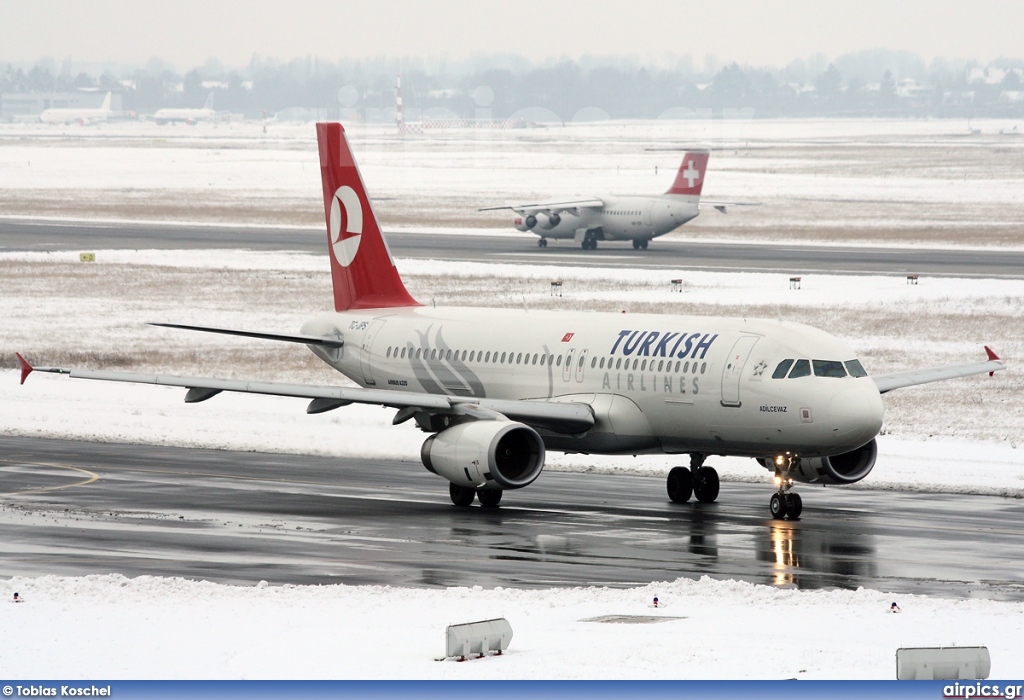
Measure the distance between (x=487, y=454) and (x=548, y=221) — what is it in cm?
7467

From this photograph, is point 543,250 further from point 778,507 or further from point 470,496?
point 778,507

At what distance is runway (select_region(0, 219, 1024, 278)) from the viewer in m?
87.0

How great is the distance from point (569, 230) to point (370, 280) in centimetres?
6450

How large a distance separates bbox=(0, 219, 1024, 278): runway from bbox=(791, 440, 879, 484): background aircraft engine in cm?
4930

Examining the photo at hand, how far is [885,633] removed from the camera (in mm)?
19625

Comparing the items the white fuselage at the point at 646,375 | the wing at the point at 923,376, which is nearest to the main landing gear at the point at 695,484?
the white fuselage at the point at 646,375

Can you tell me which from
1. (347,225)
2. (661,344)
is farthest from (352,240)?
(661,344)

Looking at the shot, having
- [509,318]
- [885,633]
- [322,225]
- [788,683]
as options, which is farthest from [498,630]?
[322,225]

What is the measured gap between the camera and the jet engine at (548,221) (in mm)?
105688

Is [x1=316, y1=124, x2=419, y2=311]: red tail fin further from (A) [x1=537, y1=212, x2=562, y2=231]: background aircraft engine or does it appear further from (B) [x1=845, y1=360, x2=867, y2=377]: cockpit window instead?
(A) [x1=537, y1=212, x2=562, y2=231]: background aircraft engine

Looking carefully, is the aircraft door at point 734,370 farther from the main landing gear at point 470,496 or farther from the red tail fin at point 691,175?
the red tail fin at point 691,175

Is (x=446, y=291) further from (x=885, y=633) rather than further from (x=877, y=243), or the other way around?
(x=885, y=633)

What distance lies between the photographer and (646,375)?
1336 inches

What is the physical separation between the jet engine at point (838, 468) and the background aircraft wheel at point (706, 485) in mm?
1963
